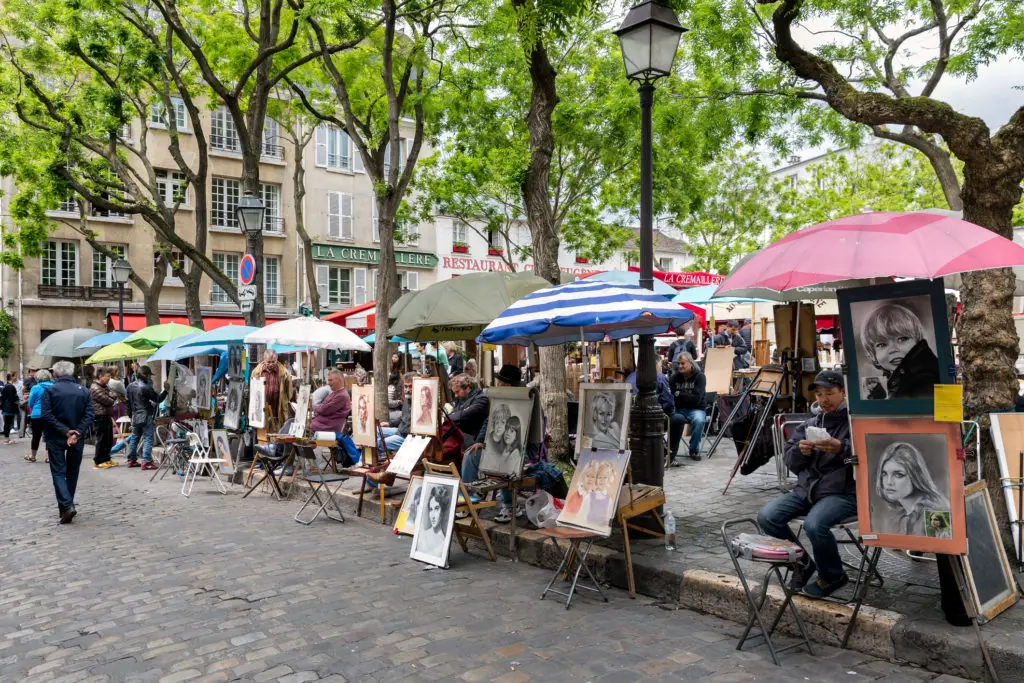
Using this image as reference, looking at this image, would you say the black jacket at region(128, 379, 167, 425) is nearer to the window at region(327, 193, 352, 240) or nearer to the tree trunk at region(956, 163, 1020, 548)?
the tree trunk at region(956, 163, 1020, 548)

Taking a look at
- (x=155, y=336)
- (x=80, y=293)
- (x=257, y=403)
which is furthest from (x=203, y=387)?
(x=80, y=293)

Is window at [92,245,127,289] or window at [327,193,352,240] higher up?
window at [327,193,352,240]

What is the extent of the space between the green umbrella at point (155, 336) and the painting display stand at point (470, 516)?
36.9 feet

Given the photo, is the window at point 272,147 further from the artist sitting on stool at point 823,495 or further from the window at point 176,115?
the artist sitting on stool at point 823,495

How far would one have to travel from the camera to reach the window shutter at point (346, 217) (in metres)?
34.3

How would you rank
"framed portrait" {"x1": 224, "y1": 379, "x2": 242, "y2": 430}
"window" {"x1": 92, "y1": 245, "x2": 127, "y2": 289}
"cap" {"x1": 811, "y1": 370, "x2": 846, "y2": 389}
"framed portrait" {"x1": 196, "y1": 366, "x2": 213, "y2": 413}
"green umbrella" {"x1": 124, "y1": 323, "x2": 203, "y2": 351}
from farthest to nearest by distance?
1. "window" {"x1": 92, "y1": 245, "x2": 127, "y2": 289}
2. "green umbrella" {"x1": 124, "y1": 323, "x2": 203, "y2": 351}
3. "framed portrait" {"x1": 196, "y1": 366, "x2": 213, "y2": 413}
4. "framed portrait" {"x1": 224, "y1": 379, "x2": 242, "y2": 430}
5. "cap" {"x1": 811, "y1": 370, "x2": 846, "y2": 389}

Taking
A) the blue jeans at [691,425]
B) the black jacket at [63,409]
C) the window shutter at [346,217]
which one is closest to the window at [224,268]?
the window shutter at [346,217]

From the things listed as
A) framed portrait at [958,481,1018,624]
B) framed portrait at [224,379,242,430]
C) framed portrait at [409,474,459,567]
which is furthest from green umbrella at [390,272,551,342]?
framed portrait at [958,481,1018,624]

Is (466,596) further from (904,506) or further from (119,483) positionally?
(119,483)

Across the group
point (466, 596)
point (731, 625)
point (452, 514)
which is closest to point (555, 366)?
Answer: point (452, 514)

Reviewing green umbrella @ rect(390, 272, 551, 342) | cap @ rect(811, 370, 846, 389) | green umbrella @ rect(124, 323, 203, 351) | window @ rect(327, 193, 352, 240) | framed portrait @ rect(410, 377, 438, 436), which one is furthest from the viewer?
window @ rect(327, 193, 352, 240)

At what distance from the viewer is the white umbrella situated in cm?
1153

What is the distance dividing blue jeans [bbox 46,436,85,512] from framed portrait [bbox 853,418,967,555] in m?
7.95

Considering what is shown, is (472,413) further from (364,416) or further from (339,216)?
(339,216)
